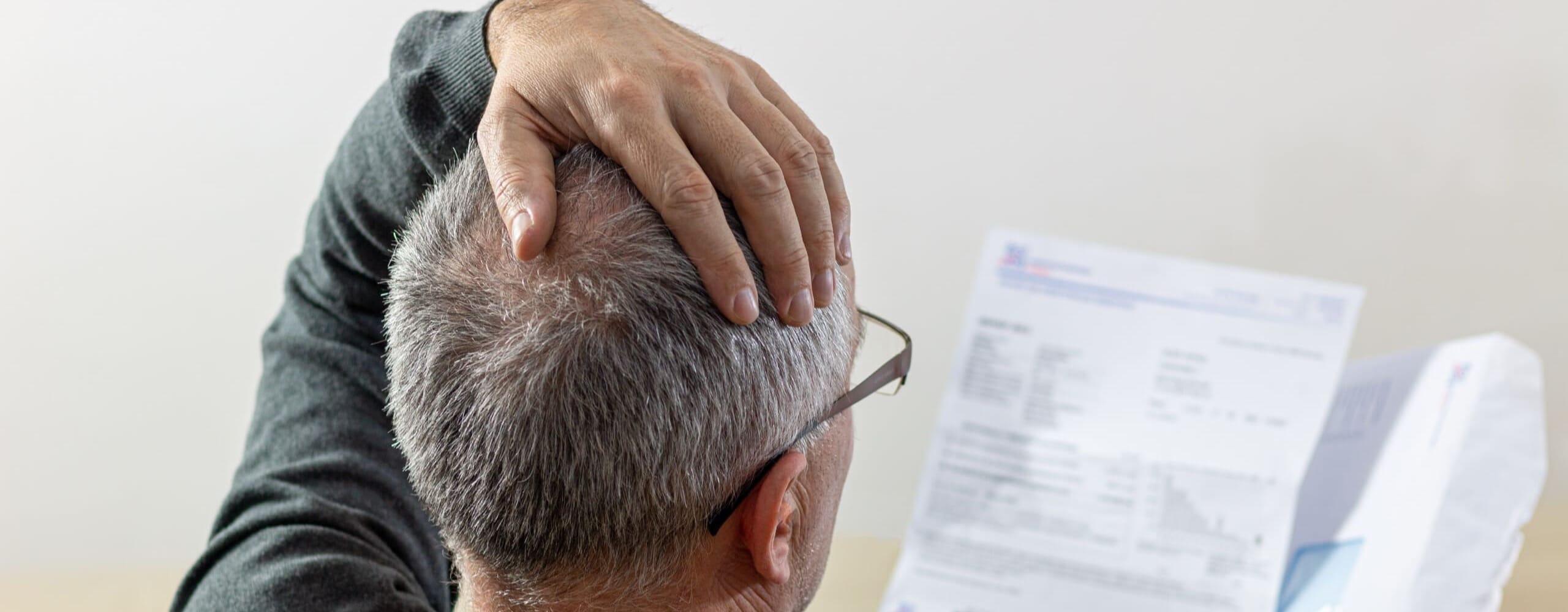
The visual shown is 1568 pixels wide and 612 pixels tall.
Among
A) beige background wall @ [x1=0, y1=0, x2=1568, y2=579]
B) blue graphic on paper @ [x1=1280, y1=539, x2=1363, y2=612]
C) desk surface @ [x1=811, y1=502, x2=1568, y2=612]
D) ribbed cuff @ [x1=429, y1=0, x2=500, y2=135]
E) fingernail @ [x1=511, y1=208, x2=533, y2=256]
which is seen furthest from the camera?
beige background wall @ [x1=0, y1=0, x2=1568, y2=579]

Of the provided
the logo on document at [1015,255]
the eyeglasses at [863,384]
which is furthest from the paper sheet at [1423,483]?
the eyeglasses at [863,384]

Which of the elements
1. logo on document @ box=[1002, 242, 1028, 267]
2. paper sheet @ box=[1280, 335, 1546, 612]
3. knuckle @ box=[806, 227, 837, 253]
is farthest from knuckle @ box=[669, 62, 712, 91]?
paper sheet @ box=[1280, 335, 1546, 612]

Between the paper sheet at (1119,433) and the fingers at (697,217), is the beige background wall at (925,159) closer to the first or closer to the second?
the paper sheet at (1119,433)

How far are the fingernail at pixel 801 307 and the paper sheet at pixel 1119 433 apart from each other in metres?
0.68

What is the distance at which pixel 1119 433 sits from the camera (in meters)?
1.26

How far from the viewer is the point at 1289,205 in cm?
147

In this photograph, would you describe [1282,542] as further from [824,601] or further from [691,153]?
[691,153]

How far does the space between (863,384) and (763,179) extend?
20cm

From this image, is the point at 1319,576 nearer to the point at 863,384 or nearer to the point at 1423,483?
the point at 1423,483

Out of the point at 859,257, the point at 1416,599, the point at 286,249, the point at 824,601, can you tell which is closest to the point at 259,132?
the point at 286,249

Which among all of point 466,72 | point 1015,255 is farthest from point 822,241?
point 1015,255

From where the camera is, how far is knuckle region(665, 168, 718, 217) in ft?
2.14

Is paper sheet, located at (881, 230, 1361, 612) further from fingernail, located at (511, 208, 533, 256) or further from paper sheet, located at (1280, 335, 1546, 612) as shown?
fingernail, located at (511, 208, 533, 256)

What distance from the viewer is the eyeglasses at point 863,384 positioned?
72cm
